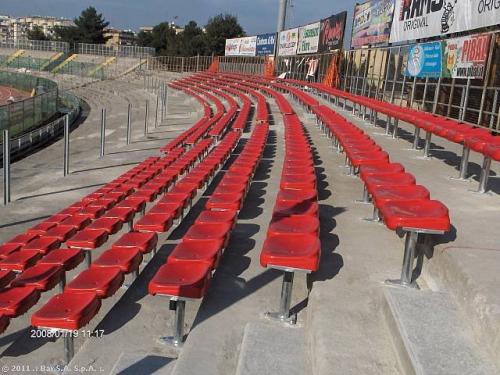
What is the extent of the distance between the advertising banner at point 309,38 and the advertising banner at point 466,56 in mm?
13890

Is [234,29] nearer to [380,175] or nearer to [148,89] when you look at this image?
[148,89]

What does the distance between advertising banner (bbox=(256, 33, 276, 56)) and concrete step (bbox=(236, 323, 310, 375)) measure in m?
30.7

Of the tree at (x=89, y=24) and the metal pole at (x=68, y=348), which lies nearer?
the metal pole at (x=68, y=348)

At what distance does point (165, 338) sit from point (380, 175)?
2.56 meters

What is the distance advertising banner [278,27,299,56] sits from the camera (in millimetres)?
27531

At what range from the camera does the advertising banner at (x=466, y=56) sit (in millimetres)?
9570

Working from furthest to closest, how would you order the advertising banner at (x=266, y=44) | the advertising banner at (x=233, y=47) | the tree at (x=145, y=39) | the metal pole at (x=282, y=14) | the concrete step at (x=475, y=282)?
the tree at (x=145, y=39) → the advertising banner at (x=233, y=47) → the metal pole at (x=282, y=14) → the advertising banner at (x=266, y=44) → the concrete step at (x=475, y=282)

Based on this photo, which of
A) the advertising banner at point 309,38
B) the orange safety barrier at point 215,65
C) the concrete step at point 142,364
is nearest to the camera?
the concrete step at point 142,364

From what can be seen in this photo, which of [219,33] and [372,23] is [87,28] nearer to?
[219,33]

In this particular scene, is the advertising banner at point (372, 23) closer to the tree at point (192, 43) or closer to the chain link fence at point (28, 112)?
the chain link fence at point (28, 112)

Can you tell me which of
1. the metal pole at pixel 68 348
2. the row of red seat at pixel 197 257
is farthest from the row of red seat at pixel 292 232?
the metal pole at pixel 68 348

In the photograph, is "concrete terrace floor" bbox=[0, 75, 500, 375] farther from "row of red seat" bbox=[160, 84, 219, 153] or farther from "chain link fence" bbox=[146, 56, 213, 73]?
"chain link fence" bbox=[146, 56, 213, 73]

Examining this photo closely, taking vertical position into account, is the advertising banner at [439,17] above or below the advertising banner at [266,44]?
below

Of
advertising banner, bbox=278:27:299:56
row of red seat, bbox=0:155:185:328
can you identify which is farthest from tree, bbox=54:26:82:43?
row of red seat, bbox=0:155:185:328
